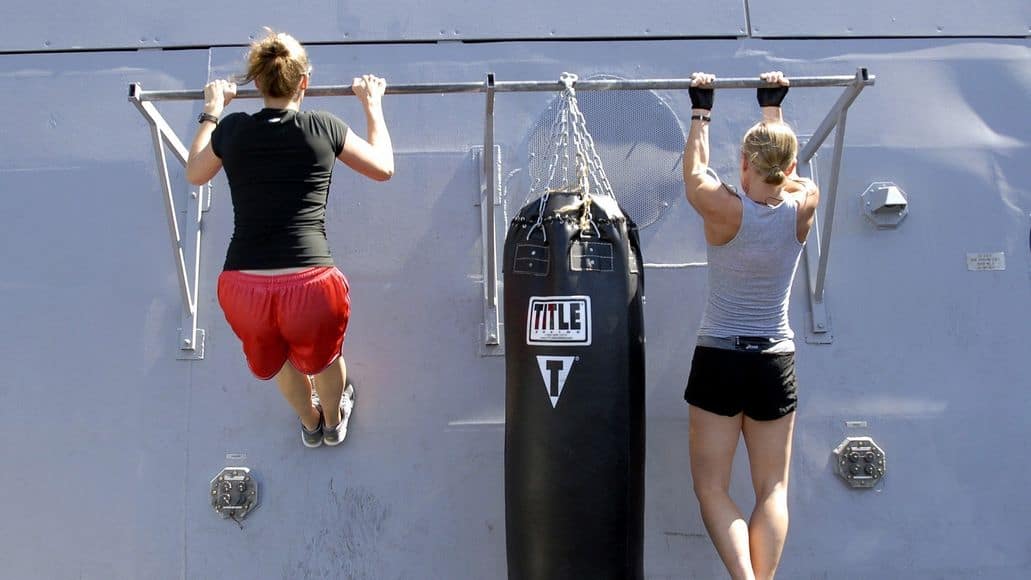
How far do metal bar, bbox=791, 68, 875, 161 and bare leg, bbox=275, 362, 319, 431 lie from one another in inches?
76.9

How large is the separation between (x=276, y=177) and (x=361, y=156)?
277 millimetres

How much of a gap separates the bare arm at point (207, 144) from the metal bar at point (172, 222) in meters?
0.31

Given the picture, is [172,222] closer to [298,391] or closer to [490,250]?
[298,391]

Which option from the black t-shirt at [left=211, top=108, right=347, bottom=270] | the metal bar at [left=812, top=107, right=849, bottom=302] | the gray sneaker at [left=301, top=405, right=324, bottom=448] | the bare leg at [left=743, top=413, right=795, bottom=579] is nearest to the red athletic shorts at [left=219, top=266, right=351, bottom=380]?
the black t-shirt at [left=211, top=108, right=347, bottom=270]

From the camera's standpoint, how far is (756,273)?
2629 millimetres

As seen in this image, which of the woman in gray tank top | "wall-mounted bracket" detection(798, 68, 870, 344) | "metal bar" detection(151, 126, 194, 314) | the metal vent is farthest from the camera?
the metal vent

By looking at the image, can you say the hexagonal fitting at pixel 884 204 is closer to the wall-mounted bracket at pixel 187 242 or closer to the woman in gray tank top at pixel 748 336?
the woman in gray tank top at pixel 748 336

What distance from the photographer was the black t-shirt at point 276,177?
102 inches

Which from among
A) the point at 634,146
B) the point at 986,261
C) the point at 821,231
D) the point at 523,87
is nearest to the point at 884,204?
the point at 821,231

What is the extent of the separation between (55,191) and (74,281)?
39 centimetres

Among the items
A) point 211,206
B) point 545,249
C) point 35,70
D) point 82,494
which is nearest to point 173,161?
point 211,206

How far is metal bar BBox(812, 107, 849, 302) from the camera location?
3021mm

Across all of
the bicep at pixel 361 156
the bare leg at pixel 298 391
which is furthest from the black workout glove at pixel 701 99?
the bare leg at pixel 298 391

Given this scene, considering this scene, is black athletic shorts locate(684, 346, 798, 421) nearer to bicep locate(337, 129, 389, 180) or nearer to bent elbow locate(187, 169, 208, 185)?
bicep locate(337, 129, 389, 180)
